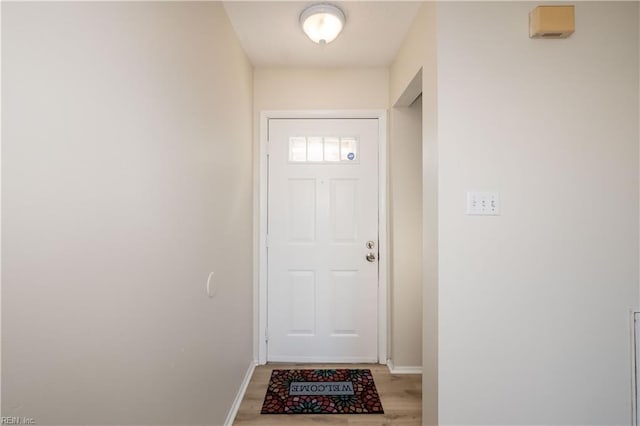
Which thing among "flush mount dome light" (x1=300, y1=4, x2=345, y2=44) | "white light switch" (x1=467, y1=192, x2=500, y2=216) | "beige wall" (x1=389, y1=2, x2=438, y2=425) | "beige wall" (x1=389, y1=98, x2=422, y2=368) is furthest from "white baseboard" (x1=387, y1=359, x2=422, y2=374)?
"flush mount dome light" (x1=300, y1=4, x2=345, y2=44)

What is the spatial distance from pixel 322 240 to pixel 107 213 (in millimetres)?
1720

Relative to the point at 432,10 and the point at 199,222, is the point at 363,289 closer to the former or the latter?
the point at 199,222

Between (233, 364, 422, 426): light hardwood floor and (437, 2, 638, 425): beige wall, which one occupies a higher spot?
(437, 2, 638, 425): beige wall

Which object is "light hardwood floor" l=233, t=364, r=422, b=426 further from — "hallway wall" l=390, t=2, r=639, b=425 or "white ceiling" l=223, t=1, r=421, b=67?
"white ceiling" l=223, t=1, r=421, b=67

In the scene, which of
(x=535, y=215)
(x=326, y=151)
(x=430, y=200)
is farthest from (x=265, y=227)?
(x=535, y=215)

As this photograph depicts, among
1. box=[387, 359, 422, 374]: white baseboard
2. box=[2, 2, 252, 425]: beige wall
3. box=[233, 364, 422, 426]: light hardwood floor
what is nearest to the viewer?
box=[2, 2, 252, 425]: beige wall

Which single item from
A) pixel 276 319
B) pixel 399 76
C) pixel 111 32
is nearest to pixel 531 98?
pixel 399 76

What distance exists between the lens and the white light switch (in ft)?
4.48

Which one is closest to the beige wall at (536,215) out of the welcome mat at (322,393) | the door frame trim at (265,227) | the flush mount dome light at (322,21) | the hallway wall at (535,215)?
the hallway wall at (535,215)

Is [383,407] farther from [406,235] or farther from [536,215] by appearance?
[536,215]

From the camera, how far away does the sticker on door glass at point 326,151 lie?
7.69 feet

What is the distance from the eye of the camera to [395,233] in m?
2.24

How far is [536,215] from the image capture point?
4.51ft

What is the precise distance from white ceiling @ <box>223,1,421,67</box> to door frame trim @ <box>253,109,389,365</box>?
386 mm
